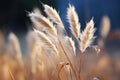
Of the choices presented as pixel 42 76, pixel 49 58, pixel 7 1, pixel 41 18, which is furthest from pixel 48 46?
pixel 7 1

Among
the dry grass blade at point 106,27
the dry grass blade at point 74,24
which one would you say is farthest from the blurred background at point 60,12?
the dry grass blade at point 74,24

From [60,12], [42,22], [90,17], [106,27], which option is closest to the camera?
[42,22]

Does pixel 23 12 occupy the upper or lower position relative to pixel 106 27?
upper

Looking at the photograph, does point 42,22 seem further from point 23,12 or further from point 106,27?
point 23,12

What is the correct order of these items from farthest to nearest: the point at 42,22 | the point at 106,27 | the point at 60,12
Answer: the point at 60,12
the point at 106,27
the point at 42,22

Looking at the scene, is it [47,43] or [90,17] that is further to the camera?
[90,17]

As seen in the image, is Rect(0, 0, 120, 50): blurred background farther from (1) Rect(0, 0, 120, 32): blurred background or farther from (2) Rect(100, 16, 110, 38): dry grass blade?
(2) Rect(100, 16, 110, 38): dry grass blade

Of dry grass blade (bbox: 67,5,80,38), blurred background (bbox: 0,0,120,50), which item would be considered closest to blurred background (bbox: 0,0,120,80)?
blurred background (bbox: 0,0,120,50)

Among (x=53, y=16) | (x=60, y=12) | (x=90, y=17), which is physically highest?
(x=53, y=16)

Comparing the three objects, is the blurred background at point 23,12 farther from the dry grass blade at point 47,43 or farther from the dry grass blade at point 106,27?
the dry grass blade at point 47,43

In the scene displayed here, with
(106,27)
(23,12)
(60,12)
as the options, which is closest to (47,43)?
(106,27)
